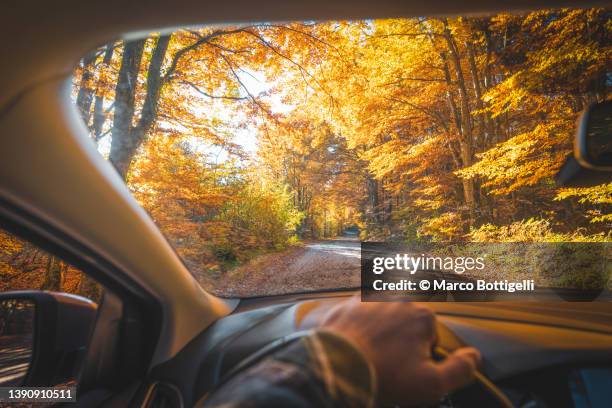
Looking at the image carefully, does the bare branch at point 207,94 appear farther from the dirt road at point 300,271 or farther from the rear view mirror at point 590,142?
the rear view mirror at point 590,142

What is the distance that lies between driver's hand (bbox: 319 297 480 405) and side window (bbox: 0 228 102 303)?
4.35 feet

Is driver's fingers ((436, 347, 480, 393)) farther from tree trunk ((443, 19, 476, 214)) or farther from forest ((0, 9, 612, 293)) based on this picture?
tree trunk ((443, 19, 476, 214))

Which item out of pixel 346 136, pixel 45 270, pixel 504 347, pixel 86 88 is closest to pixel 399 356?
pixel 504 347

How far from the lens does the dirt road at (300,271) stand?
155 inches

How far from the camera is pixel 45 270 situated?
1574 millimetres

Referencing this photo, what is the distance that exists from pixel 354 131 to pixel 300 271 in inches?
140

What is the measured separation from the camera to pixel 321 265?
5598 millimetres

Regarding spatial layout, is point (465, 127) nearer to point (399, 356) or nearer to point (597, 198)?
point (597, 198)

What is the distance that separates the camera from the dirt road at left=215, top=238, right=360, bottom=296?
3.94 metres

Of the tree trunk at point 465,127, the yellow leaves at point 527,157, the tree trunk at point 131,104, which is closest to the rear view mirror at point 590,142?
the tree trunk at point 131,104

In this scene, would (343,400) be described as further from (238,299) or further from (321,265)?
(321,265)

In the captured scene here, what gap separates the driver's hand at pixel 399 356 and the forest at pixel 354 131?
4.95ft

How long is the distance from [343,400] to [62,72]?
132cm

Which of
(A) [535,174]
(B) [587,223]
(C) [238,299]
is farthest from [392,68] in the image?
(C) [238,299]
